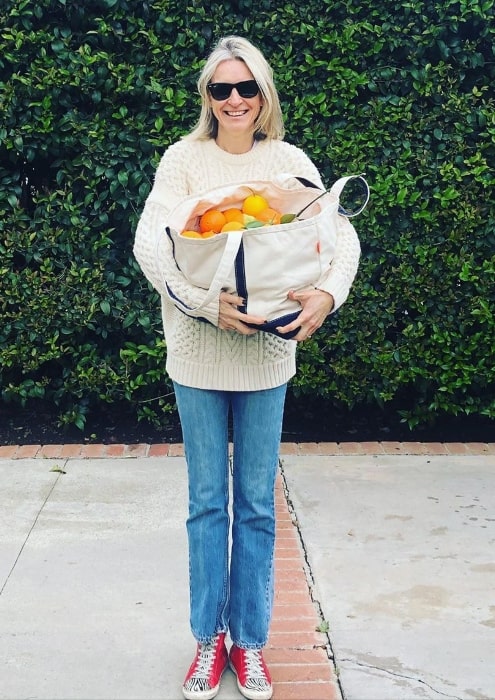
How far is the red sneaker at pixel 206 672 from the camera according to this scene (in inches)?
118

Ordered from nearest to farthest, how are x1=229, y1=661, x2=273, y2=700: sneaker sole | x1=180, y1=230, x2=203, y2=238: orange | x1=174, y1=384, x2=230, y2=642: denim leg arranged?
x1=180, y1=230, x2=203, y2=238: orange
x1=174, y1=384, x2=230, y2=642: denim leg
x1=229, y1=661, x2=273, y2=700: sneaker sole

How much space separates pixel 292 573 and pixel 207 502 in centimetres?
111

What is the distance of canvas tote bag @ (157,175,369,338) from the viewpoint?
2.56 meters

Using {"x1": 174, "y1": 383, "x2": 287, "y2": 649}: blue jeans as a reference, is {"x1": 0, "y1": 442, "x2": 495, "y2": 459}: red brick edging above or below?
below

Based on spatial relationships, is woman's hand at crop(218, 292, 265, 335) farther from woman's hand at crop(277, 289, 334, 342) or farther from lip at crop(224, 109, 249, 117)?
lip at crop(224, 109, 249, 117)

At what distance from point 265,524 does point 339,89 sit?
2.92 m

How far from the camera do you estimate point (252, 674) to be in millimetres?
3023

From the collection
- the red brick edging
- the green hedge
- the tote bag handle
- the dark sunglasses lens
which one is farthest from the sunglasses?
the red brick edging

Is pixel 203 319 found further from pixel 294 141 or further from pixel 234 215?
pixel 294 141

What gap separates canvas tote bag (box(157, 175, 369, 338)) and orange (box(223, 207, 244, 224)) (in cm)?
2

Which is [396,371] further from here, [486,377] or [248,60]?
[248,60]

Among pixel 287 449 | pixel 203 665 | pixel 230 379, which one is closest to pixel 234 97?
pixel 230 379

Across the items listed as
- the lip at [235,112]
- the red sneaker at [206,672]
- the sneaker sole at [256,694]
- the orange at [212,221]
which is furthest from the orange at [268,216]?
the sneaker sole at [256,694]

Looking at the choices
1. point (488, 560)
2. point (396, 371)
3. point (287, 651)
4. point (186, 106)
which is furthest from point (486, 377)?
point (287, 651)
